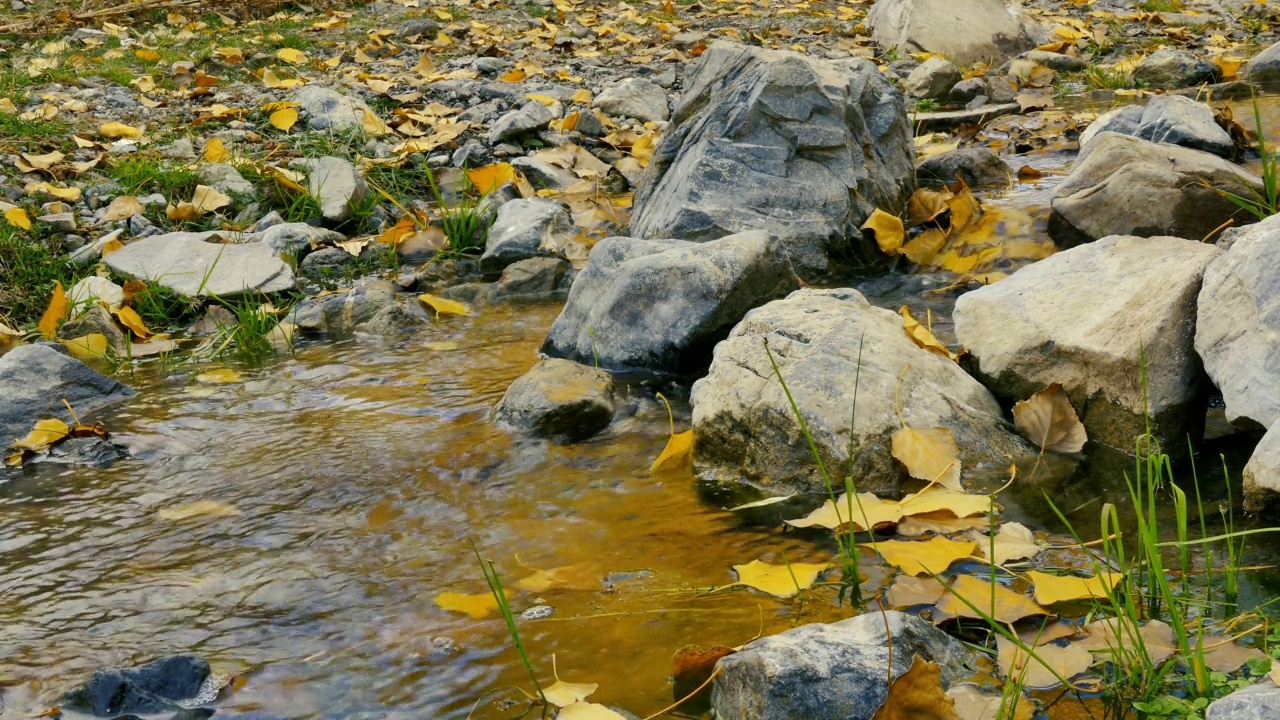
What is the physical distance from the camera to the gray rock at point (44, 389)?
3.16m

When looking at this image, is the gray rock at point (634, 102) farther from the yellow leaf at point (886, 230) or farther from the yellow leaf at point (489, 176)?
the yellow leaf at point (886, 230)

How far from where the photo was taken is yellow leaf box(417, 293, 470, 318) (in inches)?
167

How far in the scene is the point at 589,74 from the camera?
297 inches

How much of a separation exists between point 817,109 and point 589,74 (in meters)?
3.41

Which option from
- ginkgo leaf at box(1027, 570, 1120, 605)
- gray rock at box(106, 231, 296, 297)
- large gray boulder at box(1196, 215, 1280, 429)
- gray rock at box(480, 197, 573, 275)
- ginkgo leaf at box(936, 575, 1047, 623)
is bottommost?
gray rock at box(480, 197, 573, 275)

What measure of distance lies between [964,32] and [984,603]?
692 cm

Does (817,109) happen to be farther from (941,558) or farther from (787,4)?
(787,4)

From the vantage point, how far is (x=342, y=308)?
4195mm

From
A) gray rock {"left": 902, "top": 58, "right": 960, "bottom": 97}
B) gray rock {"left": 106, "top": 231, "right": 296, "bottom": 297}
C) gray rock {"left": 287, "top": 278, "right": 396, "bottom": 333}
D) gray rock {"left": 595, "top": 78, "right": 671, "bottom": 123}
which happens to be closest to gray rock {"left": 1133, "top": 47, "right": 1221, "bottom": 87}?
gray rock {"left": 902, "top": 58, "right": 960, "bottom": 97}

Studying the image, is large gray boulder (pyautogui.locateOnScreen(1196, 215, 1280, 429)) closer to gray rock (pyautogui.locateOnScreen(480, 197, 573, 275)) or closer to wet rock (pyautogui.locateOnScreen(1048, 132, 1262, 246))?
wet rock (pyautogui.locateOnScreen(1048, 132, 1262, 246))

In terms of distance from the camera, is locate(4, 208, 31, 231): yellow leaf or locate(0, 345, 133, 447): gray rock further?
locate(4, 208, 31, 231): yellow leaf

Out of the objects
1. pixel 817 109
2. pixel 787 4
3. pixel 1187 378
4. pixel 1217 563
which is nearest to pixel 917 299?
pixel 817 109

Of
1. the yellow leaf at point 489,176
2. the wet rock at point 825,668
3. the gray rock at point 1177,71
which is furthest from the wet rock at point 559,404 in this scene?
the gray rock at point 1177,71

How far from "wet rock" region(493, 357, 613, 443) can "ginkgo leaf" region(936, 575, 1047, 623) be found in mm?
1280
